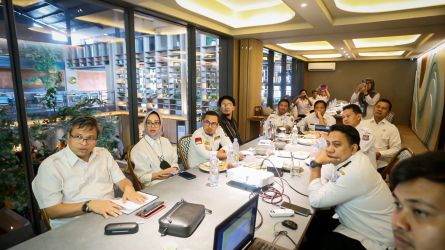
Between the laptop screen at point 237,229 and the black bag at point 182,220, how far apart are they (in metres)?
0.28


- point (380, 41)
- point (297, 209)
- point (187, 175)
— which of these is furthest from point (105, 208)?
point (380, 41)

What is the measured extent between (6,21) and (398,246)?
313 centimetres

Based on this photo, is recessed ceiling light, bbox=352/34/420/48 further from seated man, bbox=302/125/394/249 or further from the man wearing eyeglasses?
seated man, bbox=302/125/394/249

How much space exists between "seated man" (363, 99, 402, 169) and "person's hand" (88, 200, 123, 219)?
2989 mm

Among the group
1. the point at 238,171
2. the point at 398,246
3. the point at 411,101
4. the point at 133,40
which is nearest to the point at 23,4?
the point at 133,40

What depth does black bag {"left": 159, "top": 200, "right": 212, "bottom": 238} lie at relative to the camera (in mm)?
1260

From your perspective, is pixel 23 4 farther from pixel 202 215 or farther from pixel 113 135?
pixel 202 215

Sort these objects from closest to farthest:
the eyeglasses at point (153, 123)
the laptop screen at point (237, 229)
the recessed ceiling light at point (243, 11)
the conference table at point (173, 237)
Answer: the laptop screen at point (237, 229), the conference table at point (173, 237), the eyeglasses at point (153, 123), the recessed ceiling light at point (243, 11)

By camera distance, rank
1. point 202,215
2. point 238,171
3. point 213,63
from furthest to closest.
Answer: point 213,63, point 238,171, point 202,215

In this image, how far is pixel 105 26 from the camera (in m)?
3.26

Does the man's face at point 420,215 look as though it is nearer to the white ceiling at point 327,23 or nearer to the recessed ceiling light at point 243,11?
the white ceiling at point 327,23

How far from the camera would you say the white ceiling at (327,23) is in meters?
3.41

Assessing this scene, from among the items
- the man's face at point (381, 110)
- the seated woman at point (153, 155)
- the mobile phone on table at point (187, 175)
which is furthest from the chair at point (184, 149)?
the man's face at point (381, 110)

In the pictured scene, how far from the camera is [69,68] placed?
9.16ft
